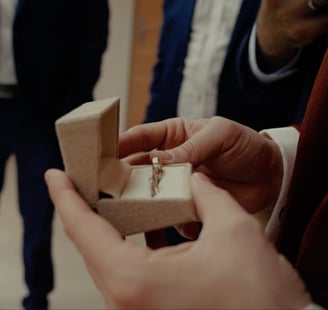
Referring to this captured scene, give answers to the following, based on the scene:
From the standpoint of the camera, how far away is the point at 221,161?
1.98 feet

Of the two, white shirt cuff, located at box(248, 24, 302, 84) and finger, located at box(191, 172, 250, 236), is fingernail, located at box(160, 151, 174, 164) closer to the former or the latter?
finger, located at box(191, 172, 250, 236)

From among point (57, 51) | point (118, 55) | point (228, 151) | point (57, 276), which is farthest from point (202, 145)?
point (118, 55)

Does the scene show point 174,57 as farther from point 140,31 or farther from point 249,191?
point 140,31

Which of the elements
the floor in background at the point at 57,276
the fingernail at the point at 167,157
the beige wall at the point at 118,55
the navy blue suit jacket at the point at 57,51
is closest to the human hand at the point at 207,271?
the fingernail at the point at 167,157

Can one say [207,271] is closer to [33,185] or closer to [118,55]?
[33,185]

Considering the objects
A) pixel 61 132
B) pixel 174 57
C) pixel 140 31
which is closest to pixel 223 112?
pixel 174 57

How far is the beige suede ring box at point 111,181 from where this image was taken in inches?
16.1

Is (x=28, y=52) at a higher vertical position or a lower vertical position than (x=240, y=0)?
lower

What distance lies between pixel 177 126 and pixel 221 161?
0.08 meters

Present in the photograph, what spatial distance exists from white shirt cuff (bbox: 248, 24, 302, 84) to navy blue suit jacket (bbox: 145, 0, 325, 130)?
13 mm

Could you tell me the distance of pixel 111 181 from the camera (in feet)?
1.49

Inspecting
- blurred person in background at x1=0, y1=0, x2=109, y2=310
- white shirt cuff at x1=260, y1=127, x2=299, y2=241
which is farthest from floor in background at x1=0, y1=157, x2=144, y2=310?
white shirt cuff at x1=260, y1=127, x2=299, y2=241

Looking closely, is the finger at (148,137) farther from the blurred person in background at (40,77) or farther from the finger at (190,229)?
the blurred person in background at (40,77)

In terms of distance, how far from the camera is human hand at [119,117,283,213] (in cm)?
58
